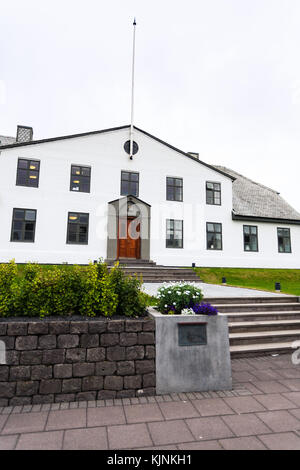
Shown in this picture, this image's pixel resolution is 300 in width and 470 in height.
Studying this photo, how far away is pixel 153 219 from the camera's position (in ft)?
56.3

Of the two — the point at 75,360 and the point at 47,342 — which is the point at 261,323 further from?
the point at 47,342

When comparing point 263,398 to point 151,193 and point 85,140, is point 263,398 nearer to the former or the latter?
point 151,193

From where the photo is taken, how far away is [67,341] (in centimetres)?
380

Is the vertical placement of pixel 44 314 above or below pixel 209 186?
below

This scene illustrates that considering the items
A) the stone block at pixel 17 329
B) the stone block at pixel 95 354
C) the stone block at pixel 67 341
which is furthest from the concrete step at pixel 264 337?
the stone block at pixel 17 329

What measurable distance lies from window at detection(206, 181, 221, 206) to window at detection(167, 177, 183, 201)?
7.24 feet

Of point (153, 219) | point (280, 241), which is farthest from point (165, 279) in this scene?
point (280, 241)

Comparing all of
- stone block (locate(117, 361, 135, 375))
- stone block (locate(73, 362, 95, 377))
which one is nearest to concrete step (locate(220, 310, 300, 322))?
stone block (locate(117, 361, 135, 375))

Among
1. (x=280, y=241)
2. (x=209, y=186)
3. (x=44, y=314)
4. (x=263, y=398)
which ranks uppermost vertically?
(x=209, y=186)

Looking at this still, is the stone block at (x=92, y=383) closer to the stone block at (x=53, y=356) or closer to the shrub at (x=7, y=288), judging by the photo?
the stone block at (x=53, y=356)

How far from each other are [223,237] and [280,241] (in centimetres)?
504

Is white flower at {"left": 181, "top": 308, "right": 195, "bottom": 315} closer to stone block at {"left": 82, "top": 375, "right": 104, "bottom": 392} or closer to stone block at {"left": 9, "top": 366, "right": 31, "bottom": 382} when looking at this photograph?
stone block at {"left": 82, "top": 375, "right": 104, "bottom": 392}

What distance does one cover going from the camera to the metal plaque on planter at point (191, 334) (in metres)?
4.16

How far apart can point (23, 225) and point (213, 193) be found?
13.3 meters
